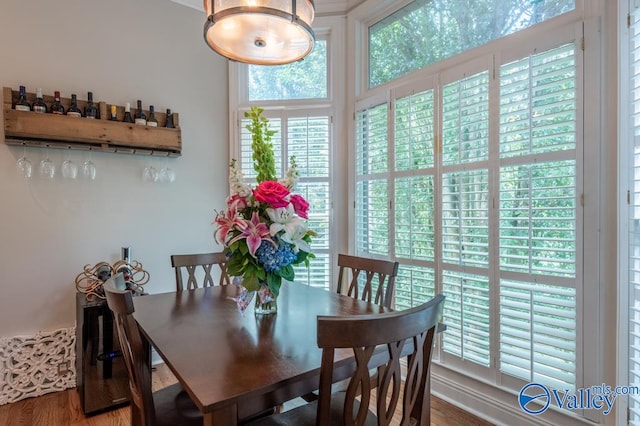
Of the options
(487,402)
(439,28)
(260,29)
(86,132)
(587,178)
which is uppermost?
(439,28)

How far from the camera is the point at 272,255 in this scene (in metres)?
1.40

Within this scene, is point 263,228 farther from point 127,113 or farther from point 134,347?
point 127,113

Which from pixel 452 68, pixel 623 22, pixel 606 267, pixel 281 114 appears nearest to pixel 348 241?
pixel 281 114

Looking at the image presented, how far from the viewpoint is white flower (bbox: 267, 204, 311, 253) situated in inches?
54.2

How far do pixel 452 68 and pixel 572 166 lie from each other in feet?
3.22

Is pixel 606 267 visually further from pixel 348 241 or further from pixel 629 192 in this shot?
pixel 348 241

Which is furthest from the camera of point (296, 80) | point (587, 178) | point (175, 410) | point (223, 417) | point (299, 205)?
point (296, 80)

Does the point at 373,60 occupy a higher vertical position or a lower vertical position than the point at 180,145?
higher

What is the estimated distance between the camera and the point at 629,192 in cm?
156

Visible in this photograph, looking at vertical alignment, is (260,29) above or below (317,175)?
above

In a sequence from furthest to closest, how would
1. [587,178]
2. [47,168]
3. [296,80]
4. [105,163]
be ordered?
[296,80] → [105,163] → [47,168] → [587,178]

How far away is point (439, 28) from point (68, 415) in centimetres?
356

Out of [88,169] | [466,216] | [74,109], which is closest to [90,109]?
[74,109]

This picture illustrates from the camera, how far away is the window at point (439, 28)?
2.03 m
